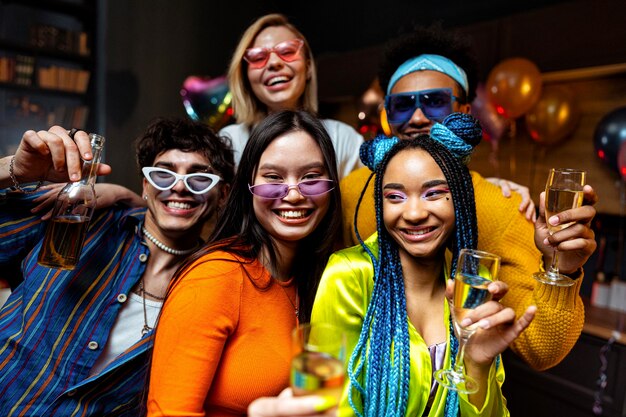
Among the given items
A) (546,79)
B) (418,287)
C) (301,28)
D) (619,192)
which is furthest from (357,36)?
(418,287)

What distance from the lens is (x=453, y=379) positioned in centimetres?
118

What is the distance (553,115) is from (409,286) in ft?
8.56

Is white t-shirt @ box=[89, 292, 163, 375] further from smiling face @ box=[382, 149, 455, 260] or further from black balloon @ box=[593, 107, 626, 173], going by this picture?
black balloon @ box=[593, 107, 626, 173]

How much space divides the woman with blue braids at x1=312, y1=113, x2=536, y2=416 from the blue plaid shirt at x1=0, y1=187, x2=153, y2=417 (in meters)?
0.73

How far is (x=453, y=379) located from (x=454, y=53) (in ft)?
4.96

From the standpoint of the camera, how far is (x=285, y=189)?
1.53 m

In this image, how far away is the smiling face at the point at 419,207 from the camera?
139 cm

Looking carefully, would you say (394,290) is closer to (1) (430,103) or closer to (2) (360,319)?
(2) (360,319)

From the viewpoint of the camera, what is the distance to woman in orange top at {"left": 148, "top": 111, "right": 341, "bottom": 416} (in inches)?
51.1

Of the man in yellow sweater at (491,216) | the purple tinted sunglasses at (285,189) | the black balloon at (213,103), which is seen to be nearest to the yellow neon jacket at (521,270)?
the man in yellow sweater at (491,216)

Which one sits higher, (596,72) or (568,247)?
(596,72)

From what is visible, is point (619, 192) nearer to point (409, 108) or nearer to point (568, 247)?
point (409, 108)

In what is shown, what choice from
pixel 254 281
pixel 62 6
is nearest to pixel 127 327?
pixel 254 281

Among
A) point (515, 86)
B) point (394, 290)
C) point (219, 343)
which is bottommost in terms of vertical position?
point (219, 343)
